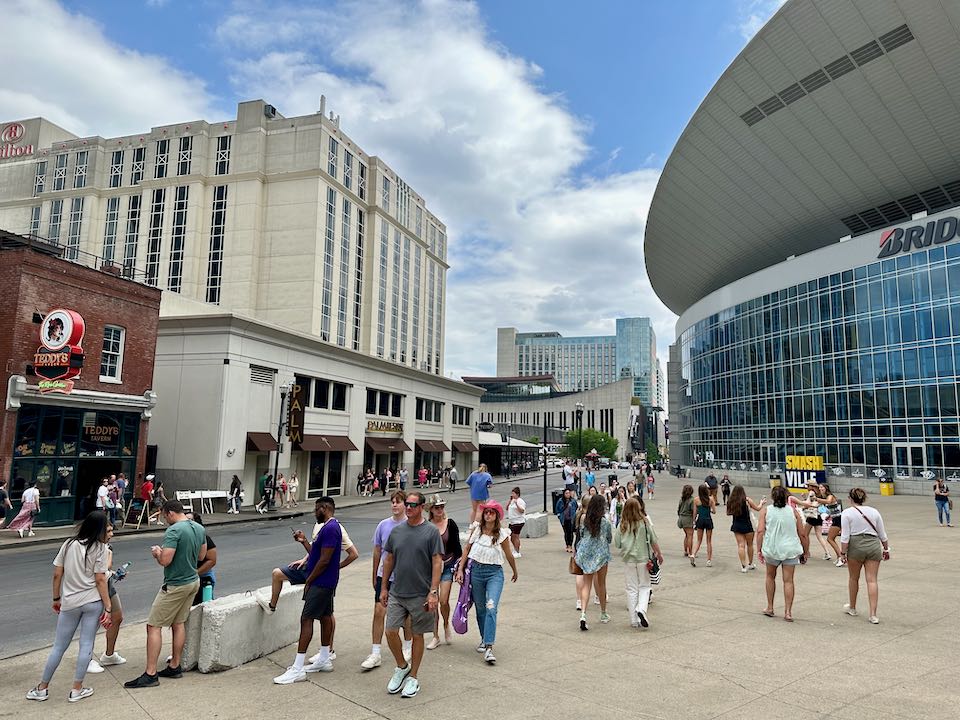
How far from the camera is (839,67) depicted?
3797 cm

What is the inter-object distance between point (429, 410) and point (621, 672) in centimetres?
4335

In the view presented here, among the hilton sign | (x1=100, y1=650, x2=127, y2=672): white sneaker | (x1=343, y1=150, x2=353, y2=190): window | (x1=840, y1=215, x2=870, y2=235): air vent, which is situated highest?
the hilton sign

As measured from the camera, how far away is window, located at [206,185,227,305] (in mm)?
66938

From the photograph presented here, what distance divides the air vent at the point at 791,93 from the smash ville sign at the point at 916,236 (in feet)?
35.7

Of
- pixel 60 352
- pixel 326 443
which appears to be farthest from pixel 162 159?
pixel 60 352

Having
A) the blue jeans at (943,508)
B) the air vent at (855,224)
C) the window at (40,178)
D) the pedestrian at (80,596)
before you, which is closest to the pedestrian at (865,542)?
→ the pedestrian at (80,596)

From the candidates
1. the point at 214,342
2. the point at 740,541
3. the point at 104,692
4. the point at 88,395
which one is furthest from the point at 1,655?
the point at 214,342

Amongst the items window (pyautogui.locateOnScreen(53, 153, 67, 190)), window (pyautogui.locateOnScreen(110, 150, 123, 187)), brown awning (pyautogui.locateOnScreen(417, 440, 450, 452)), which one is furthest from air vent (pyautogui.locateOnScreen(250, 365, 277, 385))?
window (pyautogui.locateOnScreen(53, 153, 67, 190))

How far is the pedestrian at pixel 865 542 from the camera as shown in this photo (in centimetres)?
809

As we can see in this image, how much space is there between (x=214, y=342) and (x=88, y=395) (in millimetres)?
6577

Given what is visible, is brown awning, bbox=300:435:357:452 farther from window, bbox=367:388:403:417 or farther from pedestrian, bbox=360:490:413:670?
pedestrian, bbox=360:490:413:670

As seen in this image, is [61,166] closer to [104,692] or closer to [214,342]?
[214,342]

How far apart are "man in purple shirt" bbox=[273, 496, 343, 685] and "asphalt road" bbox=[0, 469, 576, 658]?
9.26 feet

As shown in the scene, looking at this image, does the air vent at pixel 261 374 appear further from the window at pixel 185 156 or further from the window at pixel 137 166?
the window at pixel 137 166
